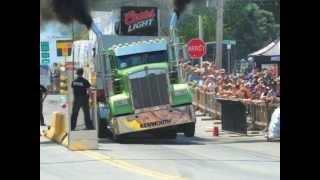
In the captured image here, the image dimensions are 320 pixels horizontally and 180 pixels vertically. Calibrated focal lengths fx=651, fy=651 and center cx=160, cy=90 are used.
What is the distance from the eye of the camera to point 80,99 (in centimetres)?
1102

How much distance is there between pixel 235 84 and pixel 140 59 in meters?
5.65

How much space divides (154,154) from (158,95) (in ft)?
7.95

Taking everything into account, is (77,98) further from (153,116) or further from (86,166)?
(86,166)

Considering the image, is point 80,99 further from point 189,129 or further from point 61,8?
point 61,8

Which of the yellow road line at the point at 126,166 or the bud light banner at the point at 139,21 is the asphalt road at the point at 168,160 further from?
the bud light banner at the point at 139,21

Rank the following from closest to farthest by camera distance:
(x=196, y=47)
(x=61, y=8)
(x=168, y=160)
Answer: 1. (x=61, y=8)
2. (x=168, y=160)
3. (x=196, y=47)

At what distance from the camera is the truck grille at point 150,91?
12.1 metres

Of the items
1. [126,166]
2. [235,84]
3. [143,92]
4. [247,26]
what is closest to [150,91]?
[143,92]

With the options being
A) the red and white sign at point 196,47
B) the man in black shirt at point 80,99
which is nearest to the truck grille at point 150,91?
the man in black shirt at point 80,99

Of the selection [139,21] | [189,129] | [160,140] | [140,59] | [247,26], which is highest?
[247,26]

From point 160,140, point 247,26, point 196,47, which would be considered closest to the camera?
point 160,140

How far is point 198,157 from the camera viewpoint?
959 centimetres
